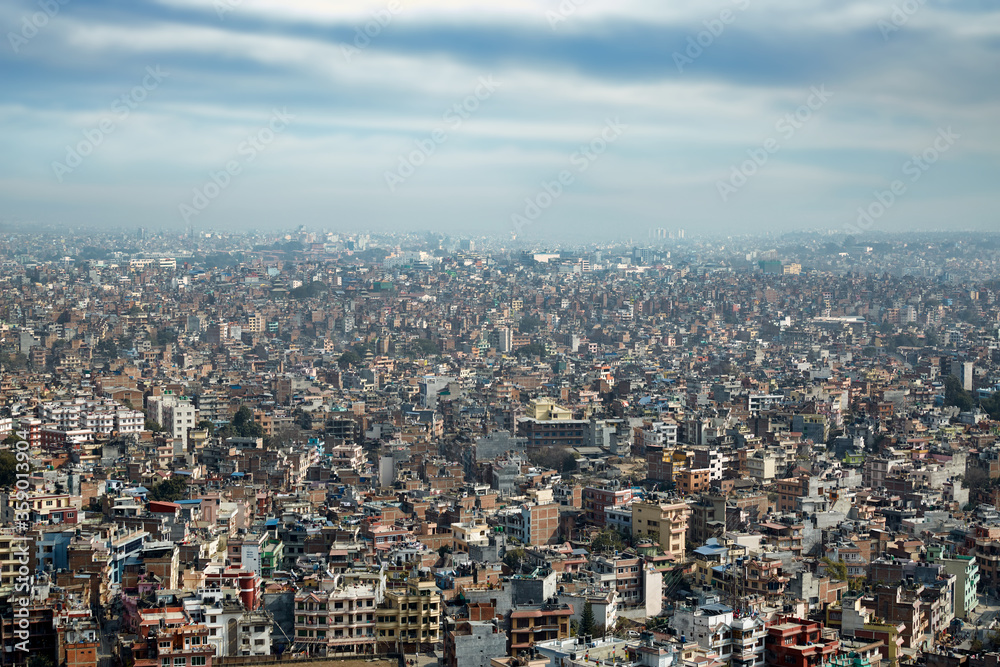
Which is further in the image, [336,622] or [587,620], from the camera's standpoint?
[587,620]

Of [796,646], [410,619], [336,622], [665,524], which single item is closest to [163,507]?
[336,622]

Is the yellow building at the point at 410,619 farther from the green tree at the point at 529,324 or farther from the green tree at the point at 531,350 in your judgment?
the green tree at the point at 529,324

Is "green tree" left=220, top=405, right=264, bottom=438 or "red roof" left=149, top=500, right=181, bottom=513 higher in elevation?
"green tree" left=220, top=405, right=264, bottom=438

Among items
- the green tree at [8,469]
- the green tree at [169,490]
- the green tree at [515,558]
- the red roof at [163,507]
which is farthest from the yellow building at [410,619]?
the green tree at [8,469]

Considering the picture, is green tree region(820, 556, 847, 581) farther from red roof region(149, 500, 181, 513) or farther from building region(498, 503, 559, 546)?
red roof region(149, 500, 181, 513)

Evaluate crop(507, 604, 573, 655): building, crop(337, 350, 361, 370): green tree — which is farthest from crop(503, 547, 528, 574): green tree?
crop(337, 350, 361, 370): green tree

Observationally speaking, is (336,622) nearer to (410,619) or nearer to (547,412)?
(410,619)

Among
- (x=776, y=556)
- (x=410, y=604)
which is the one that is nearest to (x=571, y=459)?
(x=776, y=556)
